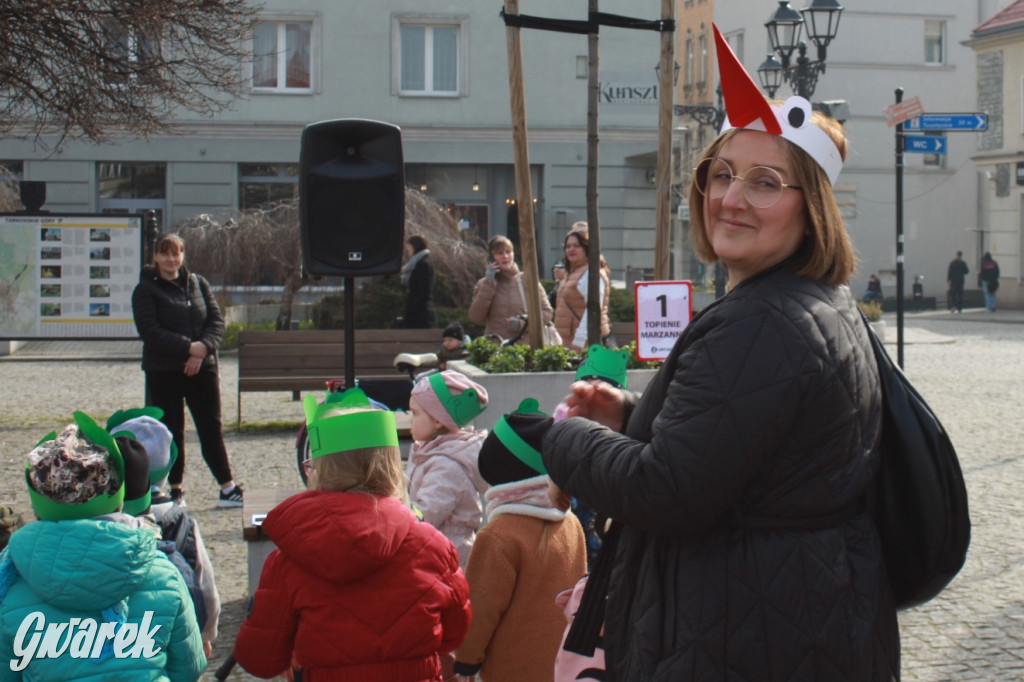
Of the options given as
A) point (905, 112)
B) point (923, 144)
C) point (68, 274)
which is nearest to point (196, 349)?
point (68, 274)

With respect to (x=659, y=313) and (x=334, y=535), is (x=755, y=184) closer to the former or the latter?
(x=334, y=535)

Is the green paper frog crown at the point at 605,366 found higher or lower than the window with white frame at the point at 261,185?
lower

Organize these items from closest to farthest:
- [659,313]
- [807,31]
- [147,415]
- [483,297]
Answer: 1. [147,415]
2. [659,313]
3. [483,297]
4. [807,31]

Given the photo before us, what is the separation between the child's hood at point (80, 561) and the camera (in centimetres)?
332

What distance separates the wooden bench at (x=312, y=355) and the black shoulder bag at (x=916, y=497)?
35.0ft

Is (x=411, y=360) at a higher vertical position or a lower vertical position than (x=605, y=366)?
lower

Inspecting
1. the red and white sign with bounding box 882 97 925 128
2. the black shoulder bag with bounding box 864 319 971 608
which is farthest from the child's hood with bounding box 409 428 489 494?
the red and white sign with bounding box 882 97 925 128

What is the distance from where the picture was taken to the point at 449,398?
4.77 metres

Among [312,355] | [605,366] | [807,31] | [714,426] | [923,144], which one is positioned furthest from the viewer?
[807,31]

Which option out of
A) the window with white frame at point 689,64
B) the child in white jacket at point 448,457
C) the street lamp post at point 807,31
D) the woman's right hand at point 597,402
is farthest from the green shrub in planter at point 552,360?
the window with white frame at point 689,64

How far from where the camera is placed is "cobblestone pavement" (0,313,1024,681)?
5.67 m

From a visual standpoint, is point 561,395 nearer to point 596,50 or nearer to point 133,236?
point 596,50

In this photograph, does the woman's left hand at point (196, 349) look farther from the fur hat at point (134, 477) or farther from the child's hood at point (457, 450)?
the fur hat at point (134, 477)

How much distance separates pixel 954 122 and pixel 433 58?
1952cm
